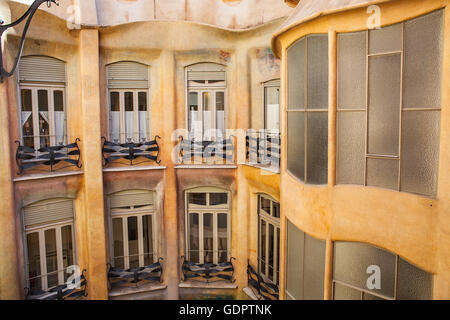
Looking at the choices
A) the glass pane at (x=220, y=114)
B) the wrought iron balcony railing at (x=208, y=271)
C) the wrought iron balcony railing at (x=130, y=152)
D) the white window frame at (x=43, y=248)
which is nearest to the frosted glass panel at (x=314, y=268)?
the wrought iron balcony railing at (x=208, y=271)

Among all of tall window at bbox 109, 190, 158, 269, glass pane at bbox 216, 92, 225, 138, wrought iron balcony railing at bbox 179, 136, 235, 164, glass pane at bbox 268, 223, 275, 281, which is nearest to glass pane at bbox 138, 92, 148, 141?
wrought iron balcony railing at bbox 179, 136, 235, 164

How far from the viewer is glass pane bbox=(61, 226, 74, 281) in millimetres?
11148

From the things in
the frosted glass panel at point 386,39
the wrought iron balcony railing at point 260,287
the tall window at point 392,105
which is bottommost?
the wrought iron balcony railing at point 260,287

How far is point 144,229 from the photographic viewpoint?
1230cm

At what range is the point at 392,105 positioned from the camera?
18.2ft

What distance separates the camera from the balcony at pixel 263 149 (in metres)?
10.6

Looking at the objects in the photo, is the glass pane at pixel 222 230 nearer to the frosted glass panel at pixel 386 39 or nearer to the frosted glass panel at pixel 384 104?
the frosted glass panel at pixel 384 104

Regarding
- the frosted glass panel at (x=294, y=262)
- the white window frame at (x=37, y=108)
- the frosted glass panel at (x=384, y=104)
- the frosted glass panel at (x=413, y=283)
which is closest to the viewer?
the frosted glass panel at (x=413, y=283)

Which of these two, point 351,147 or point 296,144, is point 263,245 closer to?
point 296,144

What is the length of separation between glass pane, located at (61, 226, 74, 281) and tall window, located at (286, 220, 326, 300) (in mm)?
6935

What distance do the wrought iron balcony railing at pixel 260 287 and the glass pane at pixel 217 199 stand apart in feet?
7.34

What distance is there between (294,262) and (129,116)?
723 cm

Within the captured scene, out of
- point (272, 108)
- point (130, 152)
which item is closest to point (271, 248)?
point (272, 108)
